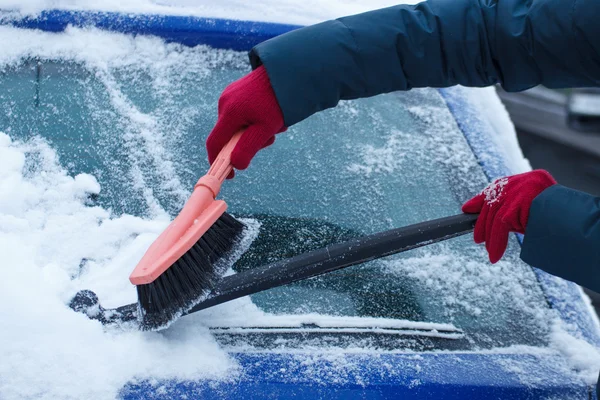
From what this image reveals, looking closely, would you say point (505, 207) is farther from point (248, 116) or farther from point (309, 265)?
point (248, 116)

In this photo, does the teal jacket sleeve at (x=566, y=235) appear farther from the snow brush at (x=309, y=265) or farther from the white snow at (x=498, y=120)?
the white snow at (x=498, y=120)

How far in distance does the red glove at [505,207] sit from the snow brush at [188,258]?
58 cm

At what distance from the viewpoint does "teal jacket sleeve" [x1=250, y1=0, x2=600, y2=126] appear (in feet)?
5.14

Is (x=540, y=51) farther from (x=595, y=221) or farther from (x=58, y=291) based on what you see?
(x=58, y=291)

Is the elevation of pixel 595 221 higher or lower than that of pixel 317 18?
lower

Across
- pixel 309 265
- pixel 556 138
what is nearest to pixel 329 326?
pixel 309 265

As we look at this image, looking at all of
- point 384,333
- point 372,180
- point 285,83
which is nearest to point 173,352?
point 384,333

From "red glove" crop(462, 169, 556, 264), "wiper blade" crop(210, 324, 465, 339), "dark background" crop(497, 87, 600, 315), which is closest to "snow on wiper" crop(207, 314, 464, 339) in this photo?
"wiper blade" crop(210, 324, 465, 339)

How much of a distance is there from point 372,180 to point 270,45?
0.51m

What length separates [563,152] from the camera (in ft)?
17.5

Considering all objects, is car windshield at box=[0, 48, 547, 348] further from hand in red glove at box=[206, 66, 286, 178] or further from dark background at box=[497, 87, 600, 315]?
dark background at box=[497, 87, 600, 315]

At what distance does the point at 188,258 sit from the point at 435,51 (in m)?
0.79

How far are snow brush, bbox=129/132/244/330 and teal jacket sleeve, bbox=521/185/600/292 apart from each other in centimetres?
67

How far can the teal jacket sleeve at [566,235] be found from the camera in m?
1.41
